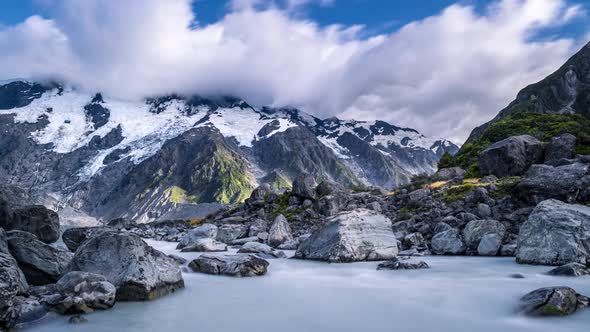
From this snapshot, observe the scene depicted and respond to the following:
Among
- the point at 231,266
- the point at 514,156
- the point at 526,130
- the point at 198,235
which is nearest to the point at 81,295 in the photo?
the point at 231,266

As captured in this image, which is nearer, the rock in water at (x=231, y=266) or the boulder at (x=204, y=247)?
the rock in water at (x=231, y=266)

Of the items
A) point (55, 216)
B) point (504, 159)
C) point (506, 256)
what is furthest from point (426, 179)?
point (55, 216)

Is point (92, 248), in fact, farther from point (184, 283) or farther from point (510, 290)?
point (510, 290)

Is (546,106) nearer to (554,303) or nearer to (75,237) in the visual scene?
(554,303)

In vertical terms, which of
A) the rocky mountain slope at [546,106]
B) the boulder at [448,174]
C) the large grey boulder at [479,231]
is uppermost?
the rocky mountain slope at [546,106]

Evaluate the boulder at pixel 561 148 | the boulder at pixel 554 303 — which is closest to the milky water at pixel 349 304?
the boulder at pixel 554 303

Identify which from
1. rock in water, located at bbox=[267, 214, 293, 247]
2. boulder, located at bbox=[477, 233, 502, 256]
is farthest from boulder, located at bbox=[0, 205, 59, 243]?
boulder, located at bbox=[477, 233, 502, 256]

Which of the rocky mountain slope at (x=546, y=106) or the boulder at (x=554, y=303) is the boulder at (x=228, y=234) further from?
the rocky mountain slope at (x=546, y=106)

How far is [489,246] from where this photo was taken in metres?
22.6

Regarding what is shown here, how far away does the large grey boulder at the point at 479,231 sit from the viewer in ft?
76.8

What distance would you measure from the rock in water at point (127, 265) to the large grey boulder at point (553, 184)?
24035 millimetres

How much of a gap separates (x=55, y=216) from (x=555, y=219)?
30.0 meters

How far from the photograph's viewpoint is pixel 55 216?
28.1 metres

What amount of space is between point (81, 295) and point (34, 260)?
4579 millimetres
